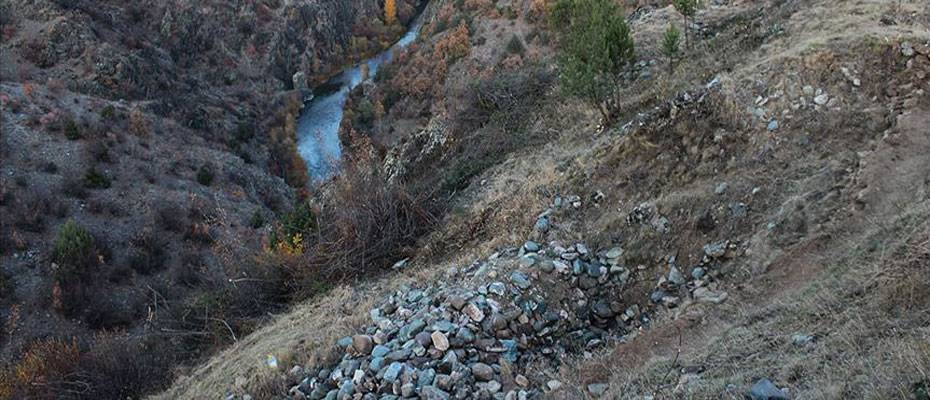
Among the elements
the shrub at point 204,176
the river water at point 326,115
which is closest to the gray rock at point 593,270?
the shrub at point 204,176

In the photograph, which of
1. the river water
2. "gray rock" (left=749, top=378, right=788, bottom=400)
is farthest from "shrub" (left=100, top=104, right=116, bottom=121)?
"gray rock" (left=749, top=378, right=788, bottom=400)

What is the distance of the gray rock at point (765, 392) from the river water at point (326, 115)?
105 feet

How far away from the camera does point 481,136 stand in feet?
48.0

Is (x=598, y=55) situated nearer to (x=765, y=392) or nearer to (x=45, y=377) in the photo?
(x=765, y=392)

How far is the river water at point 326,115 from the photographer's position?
134 feet

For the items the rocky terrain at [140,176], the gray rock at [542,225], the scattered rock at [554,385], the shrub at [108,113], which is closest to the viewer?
the scattered rock at [554,385]

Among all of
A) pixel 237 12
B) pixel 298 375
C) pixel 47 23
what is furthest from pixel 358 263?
pixel 237 12

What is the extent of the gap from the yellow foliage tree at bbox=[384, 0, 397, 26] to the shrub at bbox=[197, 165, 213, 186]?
1293 inches

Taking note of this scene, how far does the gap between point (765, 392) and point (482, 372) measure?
2.84 metres

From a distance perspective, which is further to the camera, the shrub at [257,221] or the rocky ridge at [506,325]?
the shrub at [257,221]

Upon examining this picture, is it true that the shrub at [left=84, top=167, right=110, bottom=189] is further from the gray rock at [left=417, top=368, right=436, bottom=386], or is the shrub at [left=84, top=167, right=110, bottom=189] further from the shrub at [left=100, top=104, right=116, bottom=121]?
the gray rock at [left=417, top=368, right=436, bottom=386]

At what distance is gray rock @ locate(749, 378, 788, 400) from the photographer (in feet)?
14.0

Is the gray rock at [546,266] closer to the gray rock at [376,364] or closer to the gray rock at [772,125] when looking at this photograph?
the gray rock at [376,364]

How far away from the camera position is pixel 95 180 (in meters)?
26.7
